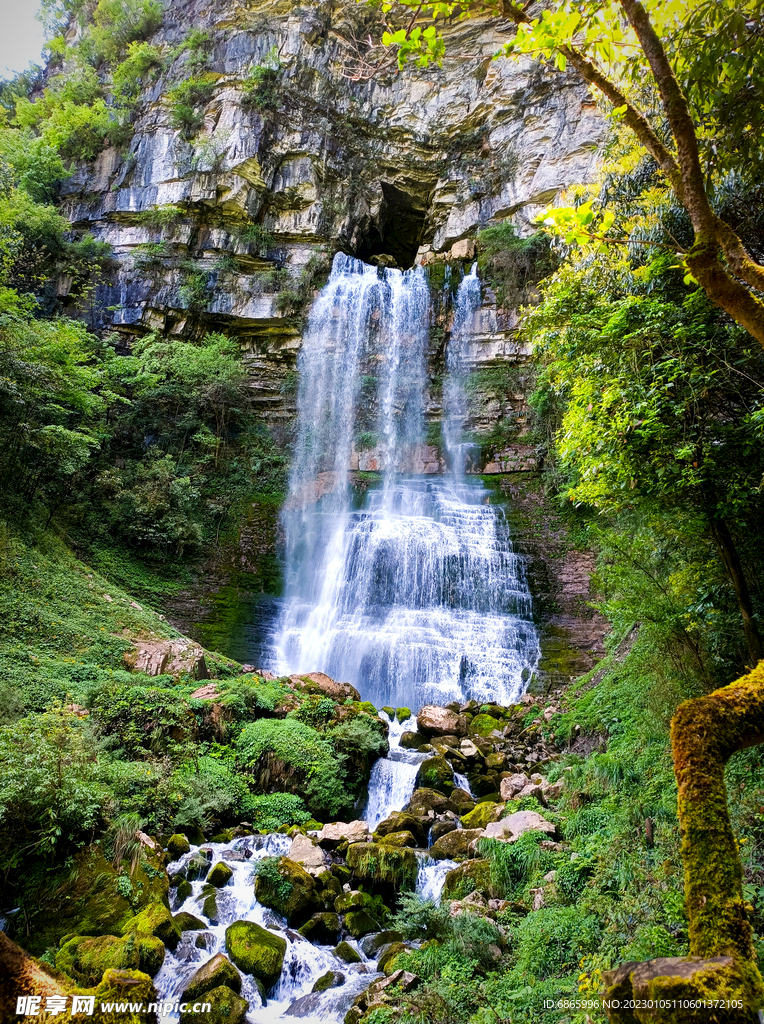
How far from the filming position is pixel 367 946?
4.82 metres

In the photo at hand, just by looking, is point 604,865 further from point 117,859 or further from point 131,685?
point 131,685

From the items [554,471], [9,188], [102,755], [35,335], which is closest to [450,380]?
[554,471]

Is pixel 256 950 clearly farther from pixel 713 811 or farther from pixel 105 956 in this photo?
pixel 713 811

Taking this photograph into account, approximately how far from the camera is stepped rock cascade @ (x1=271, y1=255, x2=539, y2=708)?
42.9 ft

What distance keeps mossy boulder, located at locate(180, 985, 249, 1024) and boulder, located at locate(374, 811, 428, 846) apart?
8.03ft

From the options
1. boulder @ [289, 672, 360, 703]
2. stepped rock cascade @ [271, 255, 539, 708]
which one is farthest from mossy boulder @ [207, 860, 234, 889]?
stepped rock cascade @ [271, 255, 539, 708]

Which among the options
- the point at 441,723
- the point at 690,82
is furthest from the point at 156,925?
the point at 690,82

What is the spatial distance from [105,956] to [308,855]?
2227mm

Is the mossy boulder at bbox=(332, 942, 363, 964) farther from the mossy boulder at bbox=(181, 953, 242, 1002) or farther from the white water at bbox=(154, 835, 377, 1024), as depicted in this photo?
the mossy boulder at bbox=(181, 953, 242, 1002)

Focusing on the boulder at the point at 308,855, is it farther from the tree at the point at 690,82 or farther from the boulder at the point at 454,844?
the tree at the point at 690,82

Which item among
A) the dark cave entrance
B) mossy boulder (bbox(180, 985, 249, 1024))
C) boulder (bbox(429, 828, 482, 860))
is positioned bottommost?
mossy boulder (bbox(180, 985, 249, 1024))

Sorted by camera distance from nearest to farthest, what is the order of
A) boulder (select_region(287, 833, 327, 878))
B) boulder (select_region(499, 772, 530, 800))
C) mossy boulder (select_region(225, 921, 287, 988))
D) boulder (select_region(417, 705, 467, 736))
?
mossy boulder (select_region(225, 921, 287, 988)) < boulder (select_region(287, 833, 327, 878)) < boulder (select_region(499, 772, 530, 800)) < boulder (select_region(417, 705, 467, 736))

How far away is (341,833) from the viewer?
6.36 meters

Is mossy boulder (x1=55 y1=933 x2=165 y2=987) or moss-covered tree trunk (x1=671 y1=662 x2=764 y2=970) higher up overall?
moss-covered tree trunk (x1=671 y1=662 x2=764 y2=970)
